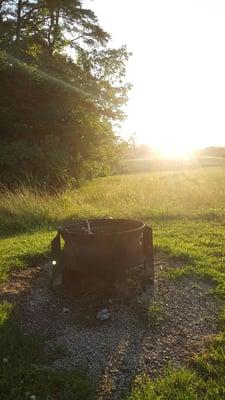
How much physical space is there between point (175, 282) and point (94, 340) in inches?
69.4

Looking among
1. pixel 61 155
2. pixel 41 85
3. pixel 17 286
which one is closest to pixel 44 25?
pixel 41 85

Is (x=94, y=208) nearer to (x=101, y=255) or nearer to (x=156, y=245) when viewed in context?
(x=156, y=245)

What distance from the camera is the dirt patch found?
11.6ft

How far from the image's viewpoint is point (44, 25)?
21328 mm

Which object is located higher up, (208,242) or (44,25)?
(44,25)

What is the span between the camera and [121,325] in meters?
4.23

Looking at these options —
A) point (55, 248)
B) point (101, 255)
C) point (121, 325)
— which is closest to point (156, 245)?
point (55, 248)

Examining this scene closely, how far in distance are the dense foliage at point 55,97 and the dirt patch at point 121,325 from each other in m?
11.5

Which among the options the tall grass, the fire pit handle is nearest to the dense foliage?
the tall grass

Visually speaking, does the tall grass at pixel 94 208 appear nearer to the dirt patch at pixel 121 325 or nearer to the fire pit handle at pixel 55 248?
the fire pit handle at pixel 55 248

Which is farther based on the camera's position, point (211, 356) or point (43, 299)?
point (43, 299)

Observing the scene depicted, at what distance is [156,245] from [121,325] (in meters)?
3.05

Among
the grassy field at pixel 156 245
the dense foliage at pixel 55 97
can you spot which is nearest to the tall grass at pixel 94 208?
the grassy field at pixel 156 245

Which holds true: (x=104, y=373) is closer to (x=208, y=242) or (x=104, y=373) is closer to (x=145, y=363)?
(x=145, y=363)
